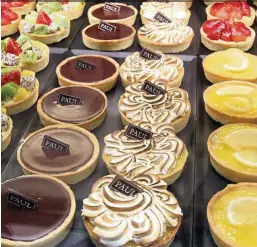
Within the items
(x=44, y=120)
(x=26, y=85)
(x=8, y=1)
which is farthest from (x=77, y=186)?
(x=8, y=1)

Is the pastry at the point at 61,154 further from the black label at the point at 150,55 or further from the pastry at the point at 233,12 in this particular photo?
the pastry at the point at 233,12

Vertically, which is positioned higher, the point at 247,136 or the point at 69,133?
the point at 247,136

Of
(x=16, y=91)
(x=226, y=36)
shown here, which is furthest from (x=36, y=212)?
(x=226, y=36)

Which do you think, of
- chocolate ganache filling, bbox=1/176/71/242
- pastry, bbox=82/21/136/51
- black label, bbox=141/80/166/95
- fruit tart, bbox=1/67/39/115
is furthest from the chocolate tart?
pastry, bbox=82/21/136/51

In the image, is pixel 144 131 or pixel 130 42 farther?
pixel 130 42

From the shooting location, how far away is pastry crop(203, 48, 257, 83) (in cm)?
354

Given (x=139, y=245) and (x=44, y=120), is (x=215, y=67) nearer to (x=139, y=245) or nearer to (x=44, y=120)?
(x=44, y=120)

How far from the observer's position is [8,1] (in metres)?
4.52

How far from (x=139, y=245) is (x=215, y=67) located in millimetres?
1878

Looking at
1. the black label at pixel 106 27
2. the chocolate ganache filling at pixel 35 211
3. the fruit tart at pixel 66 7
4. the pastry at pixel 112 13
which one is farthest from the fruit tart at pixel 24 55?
the chocolate ganache filling at pixel 35 211

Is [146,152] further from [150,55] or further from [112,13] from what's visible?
[112,13]

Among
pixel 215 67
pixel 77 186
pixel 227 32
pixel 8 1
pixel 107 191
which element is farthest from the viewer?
pixel 8 1

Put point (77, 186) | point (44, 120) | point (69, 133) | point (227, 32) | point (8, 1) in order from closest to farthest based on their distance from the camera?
point (77, 186), point (69, 133), point (44, 120), point (227, 32), point (8, 1)

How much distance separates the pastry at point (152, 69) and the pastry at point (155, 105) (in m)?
0.15
